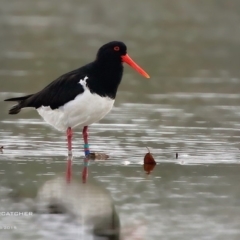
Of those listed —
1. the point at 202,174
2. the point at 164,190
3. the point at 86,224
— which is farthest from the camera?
the point at 202,174

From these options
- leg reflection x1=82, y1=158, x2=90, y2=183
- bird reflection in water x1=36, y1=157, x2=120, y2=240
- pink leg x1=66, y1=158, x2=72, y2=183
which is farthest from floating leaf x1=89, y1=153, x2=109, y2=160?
bird reflection in water x1=36, y1=157, x2=120, y2=240

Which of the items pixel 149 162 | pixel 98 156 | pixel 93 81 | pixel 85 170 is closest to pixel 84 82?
pixel 93 81

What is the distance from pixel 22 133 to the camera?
480 inches

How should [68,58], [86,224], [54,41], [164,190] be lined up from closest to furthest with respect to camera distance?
1. [86,224]
2. [164,190]
3. [68,58]
4. [54,41]

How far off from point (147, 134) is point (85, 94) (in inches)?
77.1

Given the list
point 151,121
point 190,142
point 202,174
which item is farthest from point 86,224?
point 151,121

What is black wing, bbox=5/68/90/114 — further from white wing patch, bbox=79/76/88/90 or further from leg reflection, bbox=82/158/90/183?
leg reflection, bbox=82/158/90/183

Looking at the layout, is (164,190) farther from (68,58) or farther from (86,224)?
(68,58)

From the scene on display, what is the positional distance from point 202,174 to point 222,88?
269 inches

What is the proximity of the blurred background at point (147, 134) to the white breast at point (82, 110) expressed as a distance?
1.38ft

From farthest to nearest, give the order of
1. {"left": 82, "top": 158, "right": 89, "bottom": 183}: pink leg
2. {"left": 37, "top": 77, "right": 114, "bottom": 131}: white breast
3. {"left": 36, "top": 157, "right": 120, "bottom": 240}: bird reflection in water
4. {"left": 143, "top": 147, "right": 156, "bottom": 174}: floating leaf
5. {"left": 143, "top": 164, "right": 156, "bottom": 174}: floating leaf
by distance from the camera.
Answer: {"left": 37, "top": 77, "right": 114, "bottom": 131}: white breast
{"left": 143, "top": 147, "right": 156, "bottom": 174}: floating leaf
{"left": 143, "top": 164, "right": 156, "bottom": 174}: floating leaf
{"left": 82, "top": 158, "right": 89, "bottom": 183}: pink leg
{"left": 36, "top": 157, "right": 120, "bottom": 240}: bird reflection in water

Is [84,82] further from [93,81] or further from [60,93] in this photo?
[60,93]

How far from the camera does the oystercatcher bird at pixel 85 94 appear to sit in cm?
1062

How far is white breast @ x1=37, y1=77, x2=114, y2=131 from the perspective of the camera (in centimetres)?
1058
